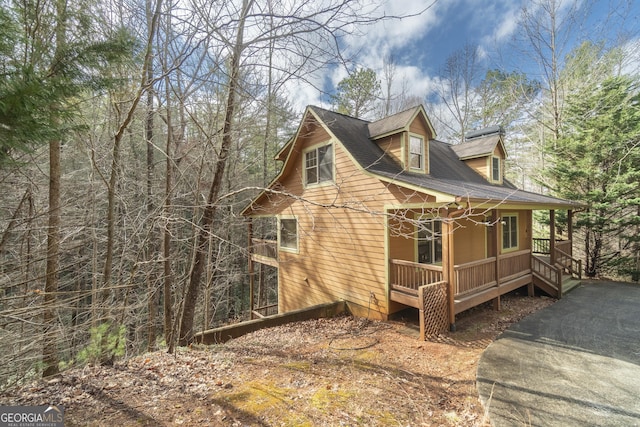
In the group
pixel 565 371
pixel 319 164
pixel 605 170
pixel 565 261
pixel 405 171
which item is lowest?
pixel 565 371

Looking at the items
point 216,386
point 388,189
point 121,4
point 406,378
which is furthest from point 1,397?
point 388,189

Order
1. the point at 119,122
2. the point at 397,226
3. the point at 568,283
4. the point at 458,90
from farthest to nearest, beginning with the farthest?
1. the point at 458,90
2. the point at 568,283
3. the point at 397,226
4. the point at 119,122

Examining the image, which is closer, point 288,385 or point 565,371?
point 288,385

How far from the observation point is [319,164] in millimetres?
9914

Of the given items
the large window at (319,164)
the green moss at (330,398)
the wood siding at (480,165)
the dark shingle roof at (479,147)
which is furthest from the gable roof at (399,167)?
the green moss at (330,398)

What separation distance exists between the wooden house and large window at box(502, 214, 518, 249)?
0.15 ft

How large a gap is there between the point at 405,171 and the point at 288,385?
6634 millimetres

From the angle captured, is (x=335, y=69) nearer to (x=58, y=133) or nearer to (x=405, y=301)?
(x=58, y=133)

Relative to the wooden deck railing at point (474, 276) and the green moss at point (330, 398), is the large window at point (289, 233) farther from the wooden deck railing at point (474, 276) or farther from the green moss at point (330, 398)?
the green moss at point (330, 398)

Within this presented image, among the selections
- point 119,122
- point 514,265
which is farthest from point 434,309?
point 119,122

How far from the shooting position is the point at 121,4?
16.0 ft

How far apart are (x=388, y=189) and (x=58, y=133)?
661 centimetres

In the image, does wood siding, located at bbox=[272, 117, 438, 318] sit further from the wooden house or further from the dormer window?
the dormer window

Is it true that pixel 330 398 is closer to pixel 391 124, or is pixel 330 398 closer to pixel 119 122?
pixel 119 122
